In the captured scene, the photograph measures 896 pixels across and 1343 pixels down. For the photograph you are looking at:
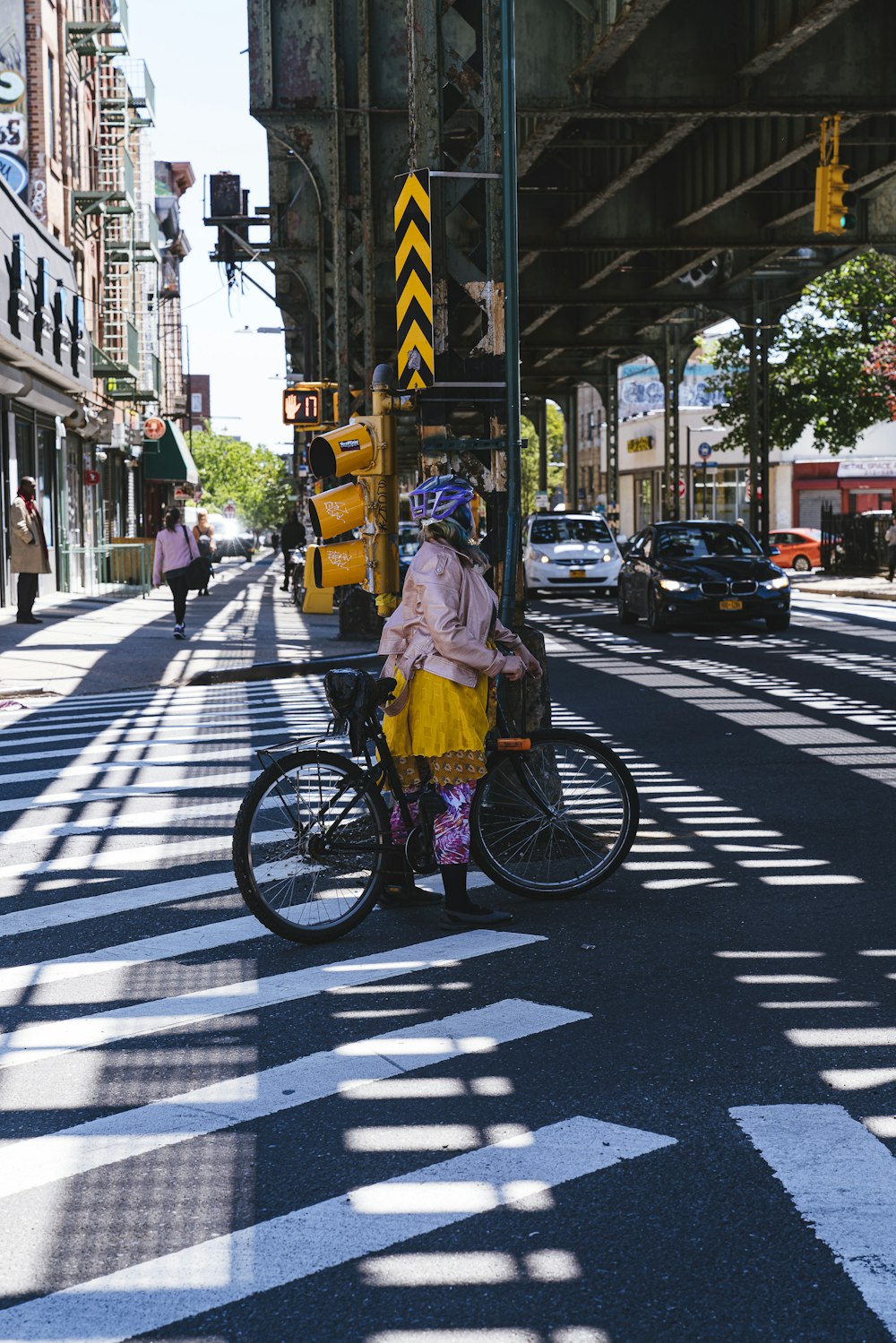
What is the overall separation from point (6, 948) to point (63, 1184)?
8.39 ft

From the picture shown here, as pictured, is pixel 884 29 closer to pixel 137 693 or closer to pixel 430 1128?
pixel 137 693

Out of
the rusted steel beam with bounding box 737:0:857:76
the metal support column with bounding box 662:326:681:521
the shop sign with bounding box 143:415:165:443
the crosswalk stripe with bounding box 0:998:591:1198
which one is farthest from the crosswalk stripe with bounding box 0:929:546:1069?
the shop sign with bounding box 143:415:165:443

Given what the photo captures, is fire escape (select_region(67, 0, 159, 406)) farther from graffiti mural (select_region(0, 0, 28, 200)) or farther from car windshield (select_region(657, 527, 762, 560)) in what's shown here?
car windshield (select_region(657, 527, 762, 560))

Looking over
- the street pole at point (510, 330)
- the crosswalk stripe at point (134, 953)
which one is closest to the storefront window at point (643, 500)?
the street pole at point (510, 330)

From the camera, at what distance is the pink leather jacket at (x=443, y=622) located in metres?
6.63

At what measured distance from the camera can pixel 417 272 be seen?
9.09 meters

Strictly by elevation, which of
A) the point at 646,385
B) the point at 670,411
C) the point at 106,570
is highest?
the point at 646,385

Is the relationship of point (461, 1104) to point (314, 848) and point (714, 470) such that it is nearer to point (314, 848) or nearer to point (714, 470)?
point (314, 848)

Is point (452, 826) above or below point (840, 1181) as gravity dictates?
above

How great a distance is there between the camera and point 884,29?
19859 mm

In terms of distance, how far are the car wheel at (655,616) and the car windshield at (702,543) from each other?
27.1 inches

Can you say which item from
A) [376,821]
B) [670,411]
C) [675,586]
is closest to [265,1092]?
[376,821]

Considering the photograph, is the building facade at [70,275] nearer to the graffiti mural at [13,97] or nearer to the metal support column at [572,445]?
the graffiti mural at [13,97]

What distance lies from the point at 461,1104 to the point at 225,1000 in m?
1.36
